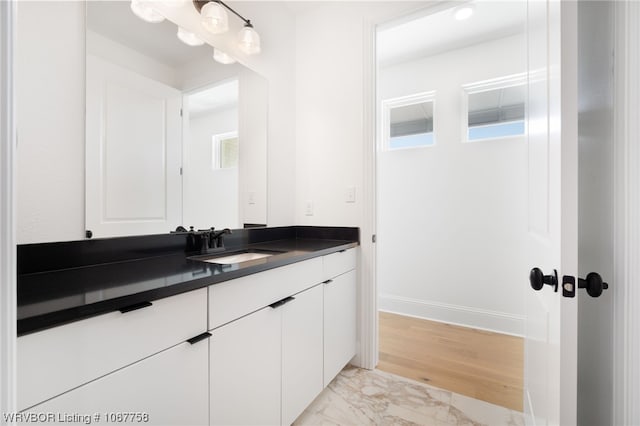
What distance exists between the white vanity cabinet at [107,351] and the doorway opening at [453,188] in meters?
1.64

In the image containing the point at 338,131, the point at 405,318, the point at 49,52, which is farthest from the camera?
the point at 405,318

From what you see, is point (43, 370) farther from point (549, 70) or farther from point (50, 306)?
point (549, 70)

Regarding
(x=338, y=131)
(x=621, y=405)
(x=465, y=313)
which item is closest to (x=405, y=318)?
(x=465, y=313)

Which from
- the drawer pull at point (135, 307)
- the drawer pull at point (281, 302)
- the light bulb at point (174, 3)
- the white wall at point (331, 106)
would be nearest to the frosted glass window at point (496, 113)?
the white wall at point (331, 106)

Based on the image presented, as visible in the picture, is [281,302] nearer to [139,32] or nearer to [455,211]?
[139,32]

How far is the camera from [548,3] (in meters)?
0.90

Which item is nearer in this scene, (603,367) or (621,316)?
(621,316)

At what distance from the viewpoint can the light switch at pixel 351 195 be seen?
2.03m

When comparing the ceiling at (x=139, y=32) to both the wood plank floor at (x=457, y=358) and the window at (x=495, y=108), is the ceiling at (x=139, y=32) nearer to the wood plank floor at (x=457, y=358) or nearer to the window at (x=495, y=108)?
the wood plank floor at (x=457, y=358)

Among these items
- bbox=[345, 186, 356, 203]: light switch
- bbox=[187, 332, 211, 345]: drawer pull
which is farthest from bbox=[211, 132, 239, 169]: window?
bbox=[187, 332, 211, 345]: drawer pull

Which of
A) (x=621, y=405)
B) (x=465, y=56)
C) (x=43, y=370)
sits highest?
(x=465, y=56)

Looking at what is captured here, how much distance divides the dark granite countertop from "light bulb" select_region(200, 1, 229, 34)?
126 cm

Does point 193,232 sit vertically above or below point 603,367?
above

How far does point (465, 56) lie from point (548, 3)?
6.66 ft
